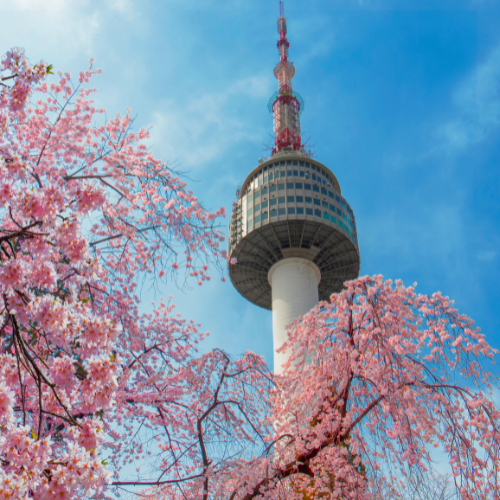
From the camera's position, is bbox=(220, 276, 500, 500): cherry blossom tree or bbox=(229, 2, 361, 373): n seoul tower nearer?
bbox=(220, 276, 500, 500): cherry blossom tree

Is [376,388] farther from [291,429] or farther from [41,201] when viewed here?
[41,201]

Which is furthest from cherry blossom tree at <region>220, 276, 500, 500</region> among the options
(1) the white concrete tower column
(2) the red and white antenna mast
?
(2) the red and white antenna mast

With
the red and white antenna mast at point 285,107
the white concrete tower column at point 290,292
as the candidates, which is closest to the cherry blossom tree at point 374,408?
the white concrete tower column at point 290,292

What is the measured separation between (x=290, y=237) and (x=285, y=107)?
20393mm

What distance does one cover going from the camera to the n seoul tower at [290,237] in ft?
120

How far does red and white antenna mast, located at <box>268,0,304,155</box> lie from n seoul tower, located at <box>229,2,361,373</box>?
3.65 m

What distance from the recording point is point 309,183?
3962 centimetres

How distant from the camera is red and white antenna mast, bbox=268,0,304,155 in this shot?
154ft

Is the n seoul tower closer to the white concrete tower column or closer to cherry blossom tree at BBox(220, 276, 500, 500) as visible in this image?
the white concrete tower column

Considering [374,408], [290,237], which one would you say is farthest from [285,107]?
[374,408]

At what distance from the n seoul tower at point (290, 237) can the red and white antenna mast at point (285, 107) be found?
3.65 m

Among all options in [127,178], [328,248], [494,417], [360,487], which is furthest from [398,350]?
[328,248]

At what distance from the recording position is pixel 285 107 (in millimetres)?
49125

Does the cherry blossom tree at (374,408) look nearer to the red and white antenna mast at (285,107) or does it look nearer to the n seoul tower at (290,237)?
the n seoul tower at (290,237)
